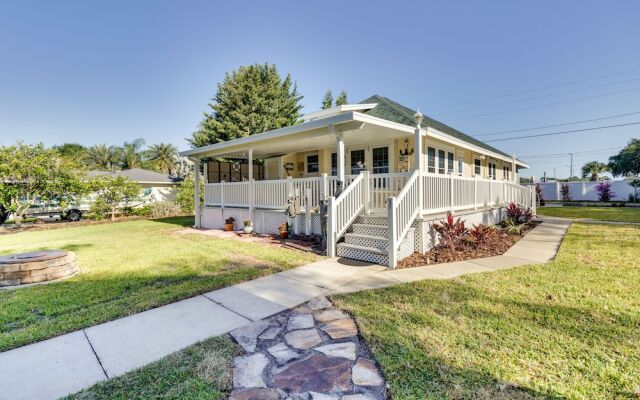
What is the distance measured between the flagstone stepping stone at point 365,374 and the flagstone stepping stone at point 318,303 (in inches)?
49.1

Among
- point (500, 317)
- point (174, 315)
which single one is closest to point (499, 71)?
point (500, 317)

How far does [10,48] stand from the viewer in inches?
498

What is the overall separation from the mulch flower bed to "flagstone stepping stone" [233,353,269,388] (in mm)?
3761

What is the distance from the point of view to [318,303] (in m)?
3.88

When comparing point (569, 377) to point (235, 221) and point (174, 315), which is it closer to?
point (174, 315)

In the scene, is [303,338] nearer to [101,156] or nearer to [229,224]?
[229,224]

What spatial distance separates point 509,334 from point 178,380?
10.1 ft

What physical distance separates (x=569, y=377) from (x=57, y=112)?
33733 millimetres

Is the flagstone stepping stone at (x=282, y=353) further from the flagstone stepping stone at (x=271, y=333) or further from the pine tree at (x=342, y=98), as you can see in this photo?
the pine tree at (x=342, y=98)

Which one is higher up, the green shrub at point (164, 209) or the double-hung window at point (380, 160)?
the double-hung window at point (380, 160)

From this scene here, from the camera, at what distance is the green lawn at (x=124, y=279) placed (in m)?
3.48

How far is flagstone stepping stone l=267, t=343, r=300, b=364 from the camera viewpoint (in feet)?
8.57

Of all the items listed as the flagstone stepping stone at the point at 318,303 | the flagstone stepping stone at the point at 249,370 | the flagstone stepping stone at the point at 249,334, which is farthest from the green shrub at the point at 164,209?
the flagstone stepping stone at the point at 249,370

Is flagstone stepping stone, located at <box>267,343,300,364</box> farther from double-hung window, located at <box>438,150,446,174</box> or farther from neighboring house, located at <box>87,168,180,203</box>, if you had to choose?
neighboring house, located at <box>87,168,180,203</box>
